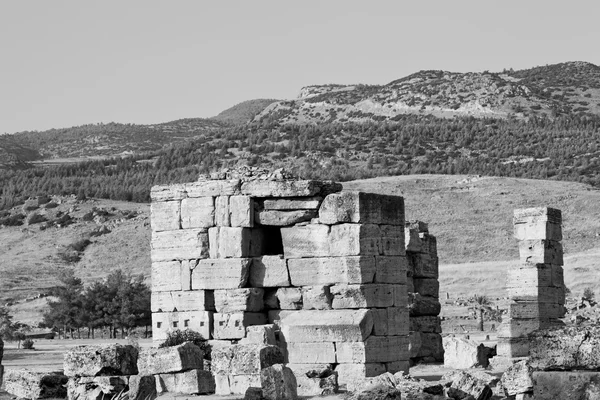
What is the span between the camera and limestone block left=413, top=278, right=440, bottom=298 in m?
24.5

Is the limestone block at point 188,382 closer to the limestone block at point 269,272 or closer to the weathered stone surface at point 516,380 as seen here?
the limestone block at point 269,272

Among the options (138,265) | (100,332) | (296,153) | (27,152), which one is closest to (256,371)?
(100,332)

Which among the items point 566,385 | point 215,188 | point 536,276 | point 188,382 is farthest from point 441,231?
point 566,385

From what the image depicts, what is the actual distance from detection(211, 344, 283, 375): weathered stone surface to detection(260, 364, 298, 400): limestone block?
1.12 meters

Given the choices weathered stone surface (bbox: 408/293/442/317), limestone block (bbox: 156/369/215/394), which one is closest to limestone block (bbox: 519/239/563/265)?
weathered stone surface (bbox: 408/293/442/317)

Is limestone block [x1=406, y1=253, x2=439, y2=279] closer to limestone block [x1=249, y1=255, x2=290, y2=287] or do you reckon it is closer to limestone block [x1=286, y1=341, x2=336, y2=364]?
limestone block [x1=249, y1=255, x2=290, y2=287]

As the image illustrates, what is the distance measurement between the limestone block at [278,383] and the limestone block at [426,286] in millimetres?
10031

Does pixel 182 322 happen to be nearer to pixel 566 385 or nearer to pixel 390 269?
pixel 390 269

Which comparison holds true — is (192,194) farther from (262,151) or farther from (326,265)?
(262,151)

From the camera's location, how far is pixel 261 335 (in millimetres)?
17391

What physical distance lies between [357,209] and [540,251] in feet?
34.1

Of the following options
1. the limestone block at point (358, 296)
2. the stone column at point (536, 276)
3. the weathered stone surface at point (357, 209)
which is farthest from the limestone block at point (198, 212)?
the stone column at point (536, 276)

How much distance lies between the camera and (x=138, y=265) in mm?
56375

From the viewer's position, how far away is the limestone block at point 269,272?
1812cm
